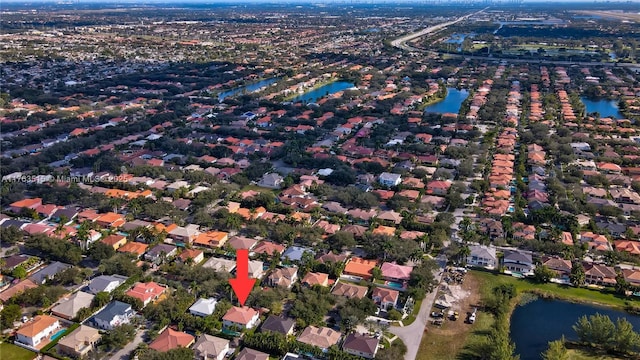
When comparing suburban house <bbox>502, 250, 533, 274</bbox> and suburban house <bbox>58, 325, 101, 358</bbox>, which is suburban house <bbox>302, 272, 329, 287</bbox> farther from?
suburban house <bbox>502, 250, 533, 274</bbox>

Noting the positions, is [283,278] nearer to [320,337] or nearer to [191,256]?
[320,337]

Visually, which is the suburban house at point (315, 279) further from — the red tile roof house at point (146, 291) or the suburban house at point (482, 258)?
the suburban house at point (482, 258)

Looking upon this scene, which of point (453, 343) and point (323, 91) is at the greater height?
point (323, 91)

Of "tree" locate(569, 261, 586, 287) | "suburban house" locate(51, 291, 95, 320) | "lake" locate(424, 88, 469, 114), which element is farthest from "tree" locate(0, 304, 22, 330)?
"lake" locate(424, 88, 469, 114)

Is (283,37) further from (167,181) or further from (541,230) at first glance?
(541,230)

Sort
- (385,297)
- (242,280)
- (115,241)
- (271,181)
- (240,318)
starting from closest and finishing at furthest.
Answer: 1. (240,318)
2. (385,297)
3. (242,280)
4. (115,241)
5. (271,181)

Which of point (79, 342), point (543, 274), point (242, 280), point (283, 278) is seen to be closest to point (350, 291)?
point (283, 278)

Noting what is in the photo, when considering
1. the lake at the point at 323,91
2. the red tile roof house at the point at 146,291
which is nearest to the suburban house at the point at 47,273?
the red tile roof house at the point at 146,291
